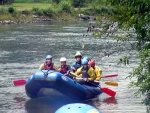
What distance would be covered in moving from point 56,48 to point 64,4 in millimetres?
33709

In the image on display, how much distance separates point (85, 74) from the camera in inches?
528

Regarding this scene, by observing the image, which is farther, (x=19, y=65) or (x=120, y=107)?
(x=19, y=65)

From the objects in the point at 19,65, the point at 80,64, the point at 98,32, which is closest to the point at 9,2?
the point at 19,65

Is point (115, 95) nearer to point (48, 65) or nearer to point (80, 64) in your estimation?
→ point (80, 64)

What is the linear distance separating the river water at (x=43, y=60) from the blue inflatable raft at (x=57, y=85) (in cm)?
30

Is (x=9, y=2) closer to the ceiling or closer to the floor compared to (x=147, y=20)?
closer to the floor

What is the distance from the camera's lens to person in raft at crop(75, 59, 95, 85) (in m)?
13.3

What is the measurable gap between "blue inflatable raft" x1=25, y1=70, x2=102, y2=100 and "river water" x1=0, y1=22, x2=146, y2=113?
300mm

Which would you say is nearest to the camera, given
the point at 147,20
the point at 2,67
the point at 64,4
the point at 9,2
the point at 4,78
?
the point at 147,20

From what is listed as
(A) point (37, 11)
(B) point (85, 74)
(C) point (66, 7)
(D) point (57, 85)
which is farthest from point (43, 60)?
(C) point (66, 7)

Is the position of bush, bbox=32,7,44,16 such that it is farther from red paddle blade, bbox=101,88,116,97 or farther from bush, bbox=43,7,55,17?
red paddle blade, bbox=101,88,116,97

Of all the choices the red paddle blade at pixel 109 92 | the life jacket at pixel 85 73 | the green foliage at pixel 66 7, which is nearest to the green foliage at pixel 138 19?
the life jacket at pixel 85 73

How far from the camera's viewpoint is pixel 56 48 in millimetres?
26016

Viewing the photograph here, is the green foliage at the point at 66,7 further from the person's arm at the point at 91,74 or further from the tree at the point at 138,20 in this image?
the tree at the point at 138,20
